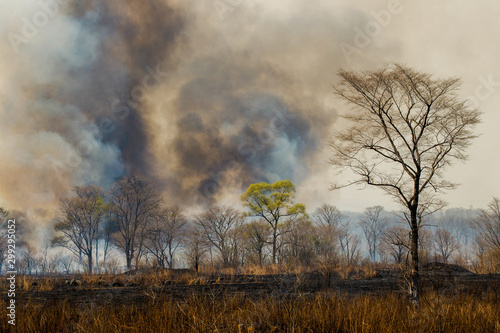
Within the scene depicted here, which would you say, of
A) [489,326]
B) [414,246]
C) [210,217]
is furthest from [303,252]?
[489,326]

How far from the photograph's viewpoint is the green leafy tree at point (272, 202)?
4231 centimetres

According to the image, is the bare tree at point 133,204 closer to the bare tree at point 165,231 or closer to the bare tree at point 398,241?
the bare tree at point 165,231

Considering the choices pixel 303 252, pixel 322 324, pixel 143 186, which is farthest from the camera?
pixel 143 186

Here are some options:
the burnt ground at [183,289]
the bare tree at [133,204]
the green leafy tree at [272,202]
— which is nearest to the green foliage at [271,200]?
the green leafy tree at [272,202]

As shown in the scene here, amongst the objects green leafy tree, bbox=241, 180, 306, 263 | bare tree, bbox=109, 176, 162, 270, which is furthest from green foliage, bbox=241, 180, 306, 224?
bare tree, bbox=109, 176, 162, 270

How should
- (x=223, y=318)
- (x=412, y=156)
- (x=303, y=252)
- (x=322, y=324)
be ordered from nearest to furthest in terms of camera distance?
(x=322, y=324) < (x=223, y=318) < (x=412, y=156) < (x=303, y=252)

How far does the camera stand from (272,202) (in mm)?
43219

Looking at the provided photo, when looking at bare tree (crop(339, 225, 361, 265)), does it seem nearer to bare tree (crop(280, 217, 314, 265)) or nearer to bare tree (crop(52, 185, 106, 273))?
bare tree (crop(280, 217, 314, 265))

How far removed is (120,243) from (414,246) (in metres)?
42.1

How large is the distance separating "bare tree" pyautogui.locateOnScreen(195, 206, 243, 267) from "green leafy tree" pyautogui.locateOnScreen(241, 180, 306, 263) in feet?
7.68

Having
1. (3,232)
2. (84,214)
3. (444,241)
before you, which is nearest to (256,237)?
(84,214)

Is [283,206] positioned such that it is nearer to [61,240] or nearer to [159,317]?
[61,240]

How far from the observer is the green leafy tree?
4231cm

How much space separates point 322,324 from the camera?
16.0 feet
